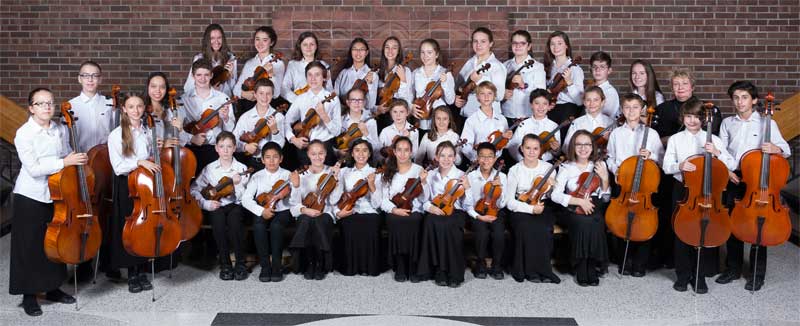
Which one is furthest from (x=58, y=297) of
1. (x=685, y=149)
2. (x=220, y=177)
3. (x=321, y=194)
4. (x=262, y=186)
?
(x=685, y=149)

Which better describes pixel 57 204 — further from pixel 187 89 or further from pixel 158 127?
pixel 187 89

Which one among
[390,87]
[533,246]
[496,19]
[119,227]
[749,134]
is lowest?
[533,246]

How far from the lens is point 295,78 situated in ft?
18.3

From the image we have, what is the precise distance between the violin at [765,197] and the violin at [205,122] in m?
2.82

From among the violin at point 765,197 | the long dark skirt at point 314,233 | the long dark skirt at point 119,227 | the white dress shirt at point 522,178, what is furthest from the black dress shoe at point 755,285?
the long dark skirt at point 119,227

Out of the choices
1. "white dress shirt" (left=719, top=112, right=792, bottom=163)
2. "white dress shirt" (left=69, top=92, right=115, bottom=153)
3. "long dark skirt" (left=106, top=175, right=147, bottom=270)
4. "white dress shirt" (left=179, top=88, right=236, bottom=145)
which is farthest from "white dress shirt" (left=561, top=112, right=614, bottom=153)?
"white dress shirt" (left=69, top=92, right=115, bottom=153)

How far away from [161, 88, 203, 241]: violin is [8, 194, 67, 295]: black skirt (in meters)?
0.60

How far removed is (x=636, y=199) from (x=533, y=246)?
62 centimetres

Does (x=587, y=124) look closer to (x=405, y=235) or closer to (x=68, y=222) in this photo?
(x=405, y=235)

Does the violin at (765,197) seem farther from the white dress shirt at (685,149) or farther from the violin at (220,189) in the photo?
the violin at (220,189)

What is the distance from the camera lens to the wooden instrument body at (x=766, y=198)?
421 cm

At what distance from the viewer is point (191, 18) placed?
6.50m

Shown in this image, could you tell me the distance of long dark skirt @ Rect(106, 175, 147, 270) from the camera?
14.3 ft

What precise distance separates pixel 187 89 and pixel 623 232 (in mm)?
2730
